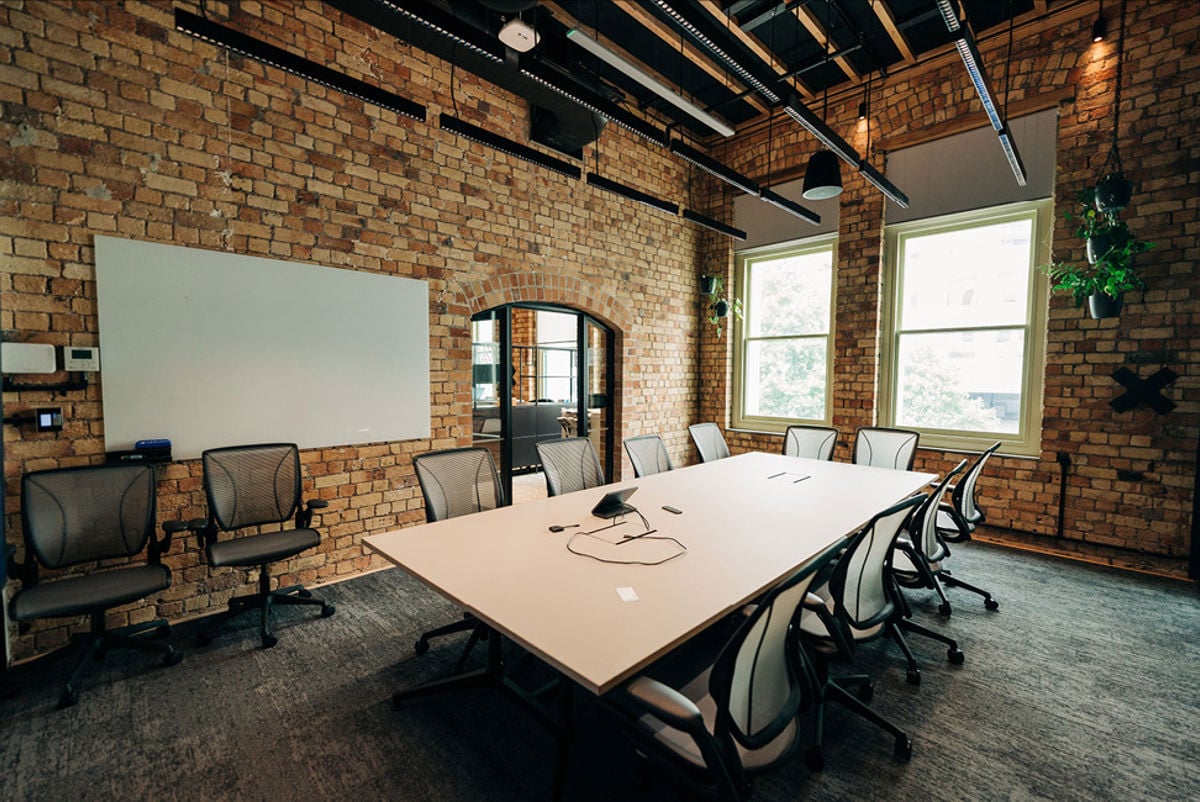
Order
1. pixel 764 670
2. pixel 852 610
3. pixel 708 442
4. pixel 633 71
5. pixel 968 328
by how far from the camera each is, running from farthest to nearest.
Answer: pixel 708 442 → pixel 968 328 → pixel 633 71 → pixel 852 610 → pixel 764 670

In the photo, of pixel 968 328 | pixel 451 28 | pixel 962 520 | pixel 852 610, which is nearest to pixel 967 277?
pixel 968 328

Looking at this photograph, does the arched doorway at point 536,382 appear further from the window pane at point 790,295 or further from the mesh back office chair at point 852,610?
the mesh back office chair at point 852,610

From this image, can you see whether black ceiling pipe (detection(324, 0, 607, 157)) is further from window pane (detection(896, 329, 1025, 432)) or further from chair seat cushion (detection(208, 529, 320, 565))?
window pane (detection(896, 329, 1025, 432))

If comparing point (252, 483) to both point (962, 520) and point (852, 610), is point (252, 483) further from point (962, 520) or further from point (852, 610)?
point (962, 520)

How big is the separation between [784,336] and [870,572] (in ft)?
15.1

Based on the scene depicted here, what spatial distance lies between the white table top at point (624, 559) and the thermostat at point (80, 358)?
2.11m

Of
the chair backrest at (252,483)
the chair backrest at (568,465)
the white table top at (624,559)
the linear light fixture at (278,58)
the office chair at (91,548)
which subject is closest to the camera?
the white table top at (624,559)

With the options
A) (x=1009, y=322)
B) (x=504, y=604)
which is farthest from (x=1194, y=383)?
(x=504, y=604)

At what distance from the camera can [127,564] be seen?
2984 millimetres

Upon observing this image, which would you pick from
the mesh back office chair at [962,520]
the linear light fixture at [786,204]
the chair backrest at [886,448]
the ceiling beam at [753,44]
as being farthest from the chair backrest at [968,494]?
the ceiling beam at [753,44]

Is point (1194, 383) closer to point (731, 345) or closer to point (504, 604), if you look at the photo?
point (731, 345)

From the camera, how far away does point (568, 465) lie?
357cm

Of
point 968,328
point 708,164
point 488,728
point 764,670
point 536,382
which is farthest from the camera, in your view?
point 536,382

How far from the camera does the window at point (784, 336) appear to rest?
5844 mm
